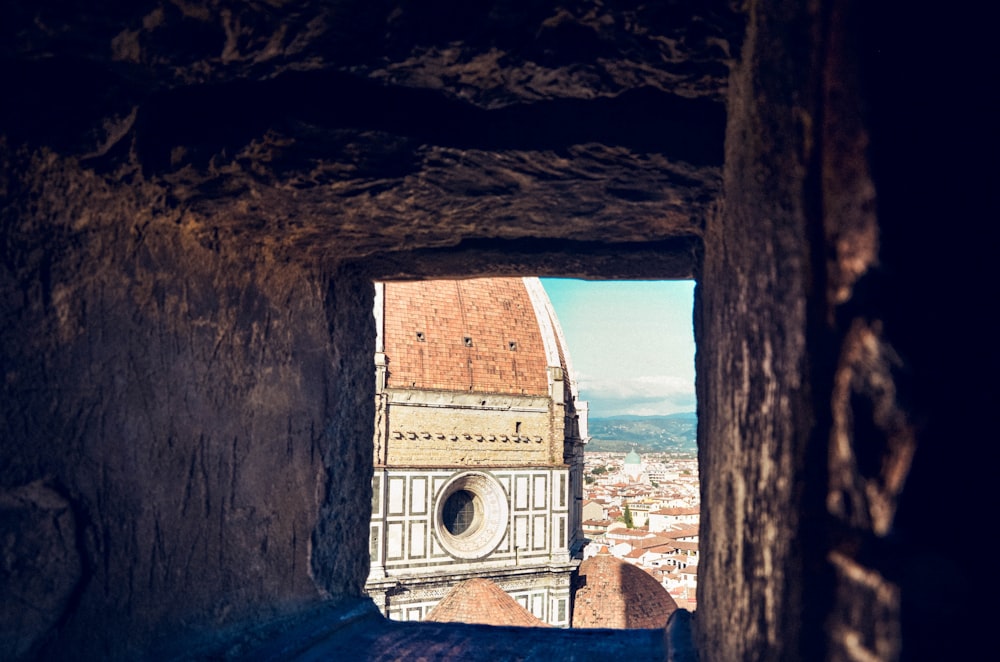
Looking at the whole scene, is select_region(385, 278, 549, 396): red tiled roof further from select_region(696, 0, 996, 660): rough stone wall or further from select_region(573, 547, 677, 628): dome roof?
select_region(696, 0, 996, 660): rough stone wall

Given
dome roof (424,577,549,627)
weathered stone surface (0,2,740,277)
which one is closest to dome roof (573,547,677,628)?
dome roof (424,577,549,627)

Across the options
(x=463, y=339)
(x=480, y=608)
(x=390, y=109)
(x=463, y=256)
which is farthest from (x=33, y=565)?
(x=463, y=339)

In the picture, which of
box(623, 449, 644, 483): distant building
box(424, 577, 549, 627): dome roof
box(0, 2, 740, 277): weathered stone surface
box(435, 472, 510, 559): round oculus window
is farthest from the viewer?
box(623, 449, 644, 483): distant building

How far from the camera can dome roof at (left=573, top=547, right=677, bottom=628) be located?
12391 millimetres

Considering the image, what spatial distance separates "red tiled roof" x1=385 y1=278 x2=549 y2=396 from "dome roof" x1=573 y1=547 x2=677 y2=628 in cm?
385

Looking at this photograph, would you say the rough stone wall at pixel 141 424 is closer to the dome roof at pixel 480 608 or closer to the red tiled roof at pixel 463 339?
the dome roof at pixel 480 608

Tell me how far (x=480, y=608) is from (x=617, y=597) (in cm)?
359

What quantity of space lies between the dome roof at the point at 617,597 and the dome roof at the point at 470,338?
3822 millimetres

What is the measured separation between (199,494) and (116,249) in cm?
50

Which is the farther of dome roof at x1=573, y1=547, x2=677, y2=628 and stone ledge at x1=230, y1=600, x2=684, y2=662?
dome roof at x1=573, y1=547, x2=677, y2=628

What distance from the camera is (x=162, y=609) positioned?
1.34 metres

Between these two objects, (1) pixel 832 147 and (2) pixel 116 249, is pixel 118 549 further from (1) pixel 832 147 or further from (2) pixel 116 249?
(1) pixel 832 147

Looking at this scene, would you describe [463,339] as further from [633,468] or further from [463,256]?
[633,468]

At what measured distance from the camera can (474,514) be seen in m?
15.3
